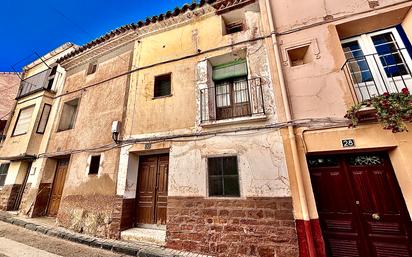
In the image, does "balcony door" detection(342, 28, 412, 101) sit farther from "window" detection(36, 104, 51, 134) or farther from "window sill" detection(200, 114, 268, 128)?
"window" detection(36, 104, 51, 134)

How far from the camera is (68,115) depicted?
30.3 feet

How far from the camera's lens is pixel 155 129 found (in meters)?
6.23

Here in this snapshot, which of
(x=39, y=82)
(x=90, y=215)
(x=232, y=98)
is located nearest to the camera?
(x=232, y=98)

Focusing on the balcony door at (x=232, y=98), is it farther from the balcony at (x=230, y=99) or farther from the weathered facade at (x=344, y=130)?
the weathered facade at (x=344, y=130)

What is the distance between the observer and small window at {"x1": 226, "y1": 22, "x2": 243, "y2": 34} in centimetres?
677

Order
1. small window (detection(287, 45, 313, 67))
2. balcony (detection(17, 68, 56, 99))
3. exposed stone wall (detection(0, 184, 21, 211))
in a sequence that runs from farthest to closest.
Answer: balcony (detection(17, 68, 56, 99)) < exposed stone wall (detection(0, 184, 21, 211)) < small window (detection(287, 45, 313, 67))

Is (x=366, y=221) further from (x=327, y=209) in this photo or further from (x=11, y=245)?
(x=11, y=245)

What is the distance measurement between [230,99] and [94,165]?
5488mm

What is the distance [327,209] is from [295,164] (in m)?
1.24

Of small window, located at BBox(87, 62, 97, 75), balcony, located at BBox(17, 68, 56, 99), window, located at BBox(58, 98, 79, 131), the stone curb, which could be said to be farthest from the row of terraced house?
balcony, located at BBox(17, 68, 56, 99)

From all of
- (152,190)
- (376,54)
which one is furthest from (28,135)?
(376,54)

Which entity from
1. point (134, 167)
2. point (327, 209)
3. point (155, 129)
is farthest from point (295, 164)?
point (134, 167)

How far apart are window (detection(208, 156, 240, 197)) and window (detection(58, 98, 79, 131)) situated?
7.58m

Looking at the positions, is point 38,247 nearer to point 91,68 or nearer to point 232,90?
point 232,90
